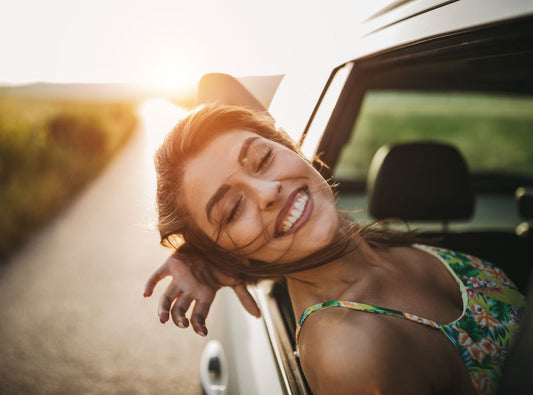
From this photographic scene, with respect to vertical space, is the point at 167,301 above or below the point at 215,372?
above

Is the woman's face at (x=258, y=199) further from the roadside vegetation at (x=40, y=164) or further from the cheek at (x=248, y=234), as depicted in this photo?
the roadside vegetation at (x=40, y=164)

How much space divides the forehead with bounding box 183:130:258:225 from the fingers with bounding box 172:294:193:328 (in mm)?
272

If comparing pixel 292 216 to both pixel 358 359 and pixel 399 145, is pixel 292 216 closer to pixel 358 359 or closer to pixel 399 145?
pixel 358 359

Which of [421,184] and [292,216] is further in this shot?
[421,184]

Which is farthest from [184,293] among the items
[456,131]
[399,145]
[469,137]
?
[456,131]

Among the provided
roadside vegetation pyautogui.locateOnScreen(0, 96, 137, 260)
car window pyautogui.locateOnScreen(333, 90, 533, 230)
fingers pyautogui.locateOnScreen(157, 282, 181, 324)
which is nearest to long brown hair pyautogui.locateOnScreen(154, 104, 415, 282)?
fingers pyautogui.locateOnScreen(157, 282, 181, 324)

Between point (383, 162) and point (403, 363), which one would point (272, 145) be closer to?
point (403, 363)

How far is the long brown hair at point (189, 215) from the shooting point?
152cm

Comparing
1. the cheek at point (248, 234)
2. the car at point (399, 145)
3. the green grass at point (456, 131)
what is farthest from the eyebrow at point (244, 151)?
the green grass at point (456, 131)

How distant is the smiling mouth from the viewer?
1.35 meters

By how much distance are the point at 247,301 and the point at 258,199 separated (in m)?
0.42

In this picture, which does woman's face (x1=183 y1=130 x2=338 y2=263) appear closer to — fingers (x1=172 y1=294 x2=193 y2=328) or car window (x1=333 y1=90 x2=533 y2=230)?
fingers (x1=172 y1=294 x2=193 y2=328)

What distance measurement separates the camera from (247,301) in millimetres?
1566

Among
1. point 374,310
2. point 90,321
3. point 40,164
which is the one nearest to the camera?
point 374,310
